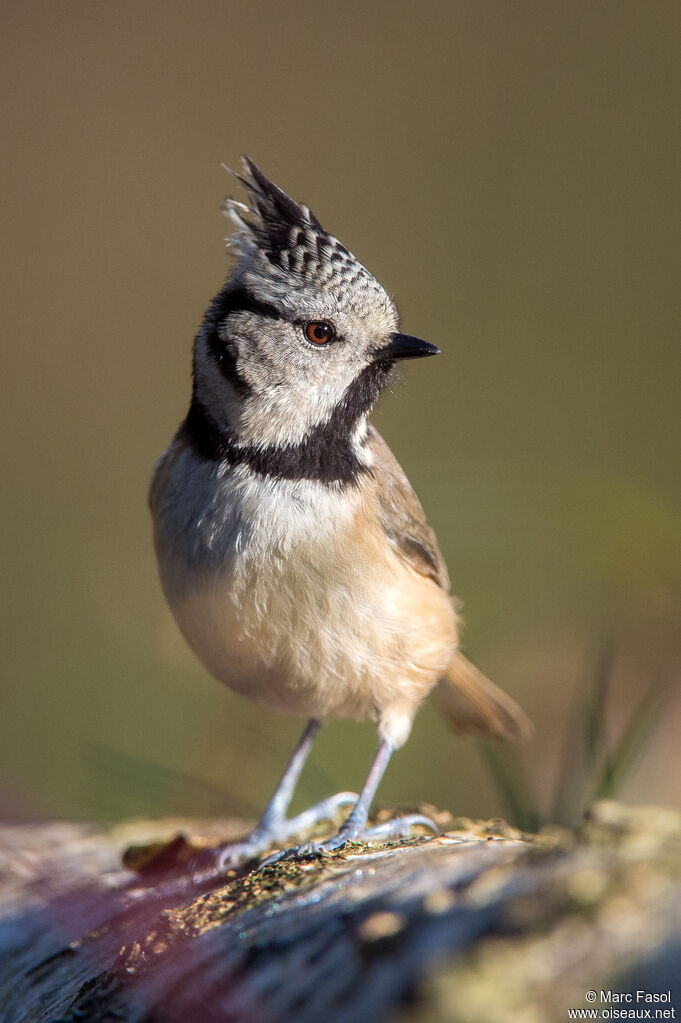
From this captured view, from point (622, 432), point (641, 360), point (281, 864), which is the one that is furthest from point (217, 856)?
point (641, 360)

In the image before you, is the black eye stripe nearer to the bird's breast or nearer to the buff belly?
the bird's breast

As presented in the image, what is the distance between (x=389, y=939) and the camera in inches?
48.2

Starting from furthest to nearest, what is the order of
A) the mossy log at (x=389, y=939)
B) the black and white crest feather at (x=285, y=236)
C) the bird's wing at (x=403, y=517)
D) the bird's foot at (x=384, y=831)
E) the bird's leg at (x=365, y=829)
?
the bird's wing at (x=403, y=517), the black and white crest feather at (x=285, y=236), the bird's foot at (x=384, y=831), the bird's leg at (x=365, y=829), the mossy log at (x=389, y=939)

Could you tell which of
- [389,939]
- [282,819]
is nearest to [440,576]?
[282,819]

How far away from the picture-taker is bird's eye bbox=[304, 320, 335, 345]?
2777mm

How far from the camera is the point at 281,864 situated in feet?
6.55

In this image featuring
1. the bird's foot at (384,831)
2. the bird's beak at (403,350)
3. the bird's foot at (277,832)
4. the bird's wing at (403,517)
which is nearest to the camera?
the bird's foot at (384,831)

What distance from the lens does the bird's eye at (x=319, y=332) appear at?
9.11 ft

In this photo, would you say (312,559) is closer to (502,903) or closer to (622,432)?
(502,903)

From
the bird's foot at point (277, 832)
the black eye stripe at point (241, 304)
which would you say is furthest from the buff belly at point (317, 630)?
the black eye stripe at point (241, 304)

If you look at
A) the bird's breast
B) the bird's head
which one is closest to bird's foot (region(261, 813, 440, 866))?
the bird's breast

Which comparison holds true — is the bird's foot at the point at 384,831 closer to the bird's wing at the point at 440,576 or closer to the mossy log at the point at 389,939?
the mossy log at the point at 389,939

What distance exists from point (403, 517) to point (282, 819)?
0.97 metres

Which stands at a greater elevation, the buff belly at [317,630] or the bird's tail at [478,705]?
the buff belly at [317,630]
